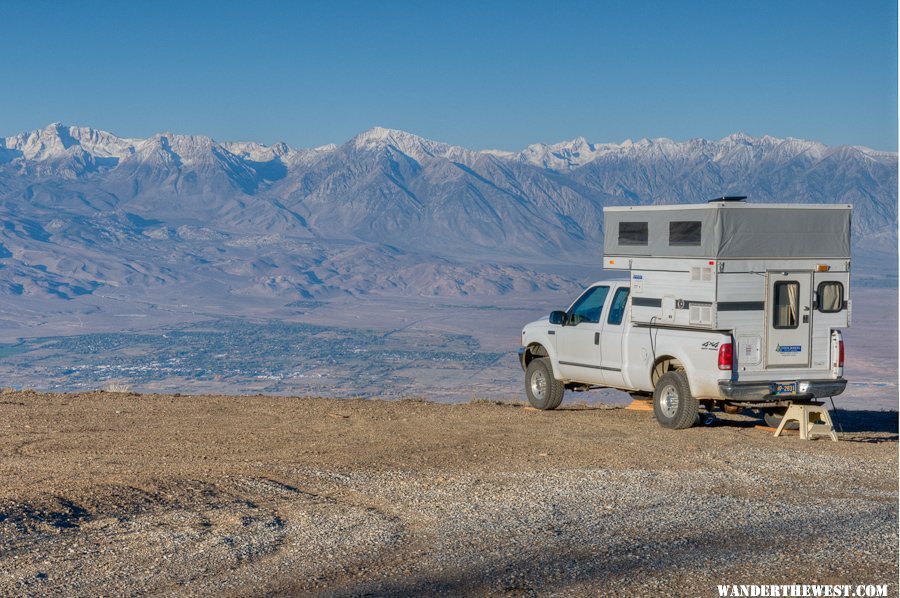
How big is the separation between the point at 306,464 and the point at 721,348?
5.31 metres

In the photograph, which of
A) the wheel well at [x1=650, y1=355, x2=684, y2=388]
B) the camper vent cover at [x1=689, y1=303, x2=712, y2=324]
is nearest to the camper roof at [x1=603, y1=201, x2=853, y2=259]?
the camper vent cover at [x1=689, y1=303, x2=712, y2=324]

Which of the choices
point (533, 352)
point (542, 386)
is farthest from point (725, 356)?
point (533, 352)

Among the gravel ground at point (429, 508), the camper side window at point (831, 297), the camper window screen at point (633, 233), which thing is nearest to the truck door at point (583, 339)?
the camper window screen at point (633, 233)

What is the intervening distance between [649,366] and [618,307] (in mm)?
1036

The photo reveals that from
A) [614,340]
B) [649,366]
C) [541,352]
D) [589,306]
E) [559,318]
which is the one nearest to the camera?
[649,366]

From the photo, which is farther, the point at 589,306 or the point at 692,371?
the point at 589,306

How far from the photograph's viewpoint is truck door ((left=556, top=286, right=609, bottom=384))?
15.5 m

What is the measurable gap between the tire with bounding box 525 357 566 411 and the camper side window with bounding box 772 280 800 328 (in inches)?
146

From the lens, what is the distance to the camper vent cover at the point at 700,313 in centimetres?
1344

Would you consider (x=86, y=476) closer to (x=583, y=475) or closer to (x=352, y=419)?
(x=583, y=475)

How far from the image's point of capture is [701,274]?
1349 cm

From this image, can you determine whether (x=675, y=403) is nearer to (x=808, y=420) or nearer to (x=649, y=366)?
(x=649, y=366)

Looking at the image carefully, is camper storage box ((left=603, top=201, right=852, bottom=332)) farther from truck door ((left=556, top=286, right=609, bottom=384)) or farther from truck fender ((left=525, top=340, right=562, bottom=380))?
truck fender ((left=525, top=340, right=562, bottom=380))

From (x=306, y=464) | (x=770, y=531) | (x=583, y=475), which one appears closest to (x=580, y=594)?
(x=770, y=531)
